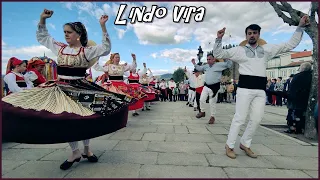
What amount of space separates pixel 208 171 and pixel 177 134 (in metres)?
2.41

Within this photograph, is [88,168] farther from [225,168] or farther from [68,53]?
[225,168]

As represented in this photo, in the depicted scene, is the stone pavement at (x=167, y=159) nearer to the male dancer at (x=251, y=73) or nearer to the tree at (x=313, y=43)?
the male dancer at (x=251, y=73)

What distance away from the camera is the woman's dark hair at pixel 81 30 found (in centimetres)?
329

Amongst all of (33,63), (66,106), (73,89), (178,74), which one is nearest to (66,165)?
(66,106)

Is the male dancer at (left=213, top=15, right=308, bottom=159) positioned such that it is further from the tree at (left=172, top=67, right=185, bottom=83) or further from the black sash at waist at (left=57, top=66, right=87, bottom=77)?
the tree at (left=172, top=67, right=185, bottom=83)

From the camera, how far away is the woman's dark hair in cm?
329

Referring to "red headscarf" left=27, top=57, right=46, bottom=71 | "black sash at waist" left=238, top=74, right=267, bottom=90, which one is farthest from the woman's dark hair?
"red headscarf" left=27, top=57, right=46, bottom=71

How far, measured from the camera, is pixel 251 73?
149 inches

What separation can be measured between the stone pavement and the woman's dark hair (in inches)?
74.4

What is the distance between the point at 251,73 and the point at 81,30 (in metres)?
2.85

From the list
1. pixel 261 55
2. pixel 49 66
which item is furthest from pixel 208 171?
pixel 49 66

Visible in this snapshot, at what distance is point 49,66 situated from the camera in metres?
8.23

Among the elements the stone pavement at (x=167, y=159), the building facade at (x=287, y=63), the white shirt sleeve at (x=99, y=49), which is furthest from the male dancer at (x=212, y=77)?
the building facade at (x=287, y=63)

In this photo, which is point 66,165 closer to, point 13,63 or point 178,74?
point 13,63
